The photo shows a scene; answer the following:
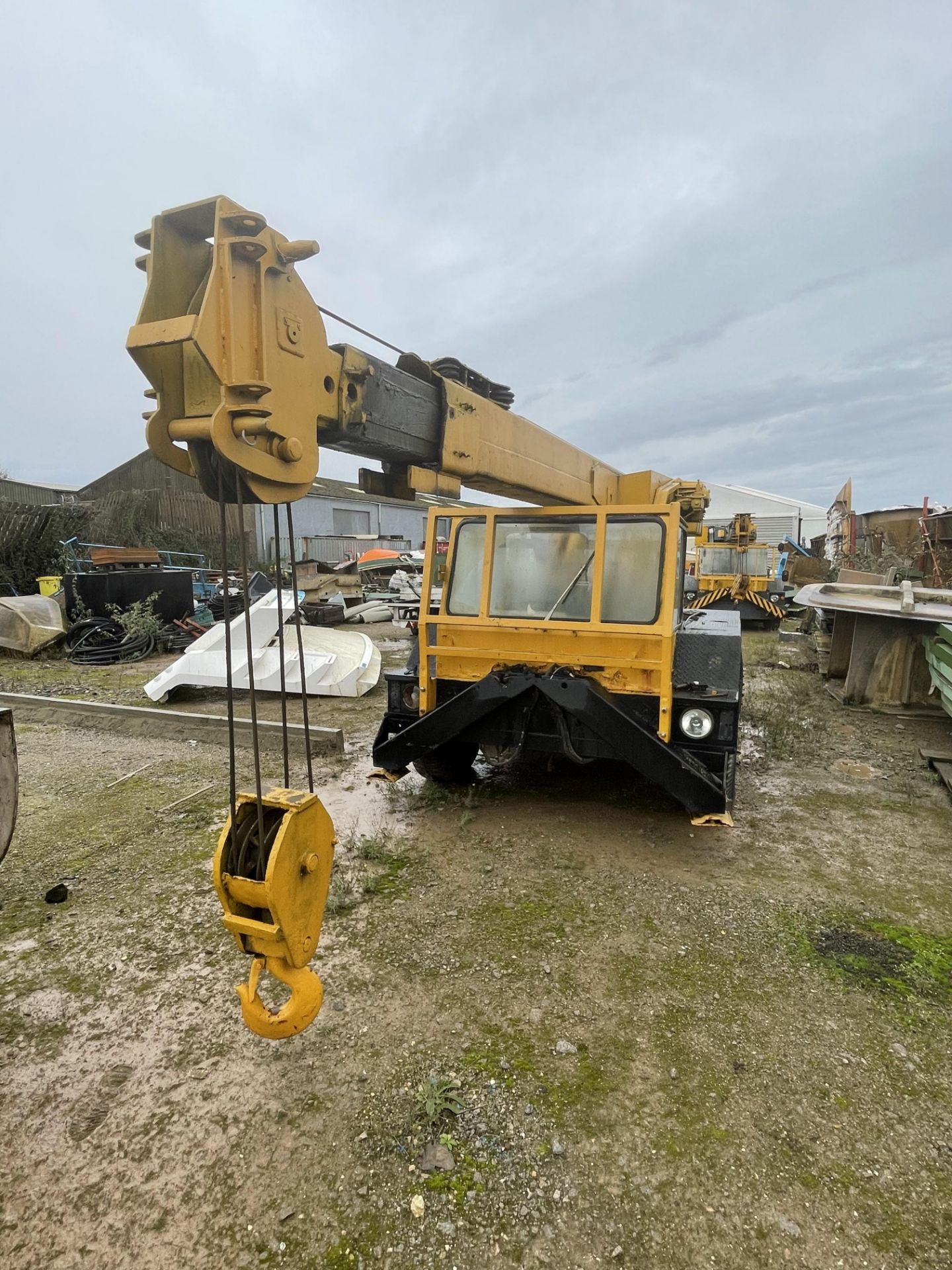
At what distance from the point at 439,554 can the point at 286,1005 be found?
3.19 meters

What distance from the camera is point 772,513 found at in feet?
121

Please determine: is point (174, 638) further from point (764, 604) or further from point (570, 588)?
point (764, 604)

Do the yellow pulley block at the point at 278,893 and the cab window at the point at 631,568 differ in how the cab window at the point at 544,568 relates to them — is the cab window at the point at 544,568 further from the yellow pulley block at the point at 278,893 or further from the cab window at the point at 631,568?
the yellow pulley block at the point at 278,893

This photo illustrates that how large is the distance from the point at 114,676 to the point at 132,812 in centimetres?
573

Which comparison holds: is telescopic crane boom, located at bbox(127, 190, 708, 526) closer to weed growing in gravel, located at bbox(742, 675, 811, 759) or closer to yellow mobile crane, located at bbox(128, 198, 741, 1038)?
yellow mobile crane, located at bbox(128, 198, 741, 1038)

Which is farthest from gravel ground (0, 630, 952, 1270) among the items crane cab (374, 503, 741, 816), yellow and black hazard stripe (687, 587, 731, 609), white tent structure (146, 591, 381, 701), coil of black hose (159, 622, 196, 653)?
yellow and black hazard stripe (687, 587, 731, 609)

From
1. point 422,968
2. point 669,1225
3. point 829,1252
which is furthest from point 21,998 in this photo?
point 829,1252

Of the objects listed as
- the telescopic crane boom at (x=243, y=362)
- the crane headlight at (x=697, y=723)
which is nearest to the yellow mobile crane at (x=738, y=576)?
the crane headlight at (x=697, y=723)

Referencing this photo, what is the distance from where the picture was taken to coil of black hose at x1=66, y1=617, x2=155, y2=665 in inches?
416

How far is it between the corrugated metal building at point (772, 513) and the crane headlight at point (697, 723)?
31.6 m

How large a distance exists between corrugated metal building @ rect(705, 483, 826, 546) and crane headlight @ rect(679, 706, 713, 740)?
3160 cm

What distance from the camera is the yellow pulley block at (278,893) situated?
5.85 feet

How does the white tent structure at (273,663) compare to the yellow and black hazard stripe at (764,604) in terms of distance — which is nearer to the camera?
the white tent structure at (273,663)

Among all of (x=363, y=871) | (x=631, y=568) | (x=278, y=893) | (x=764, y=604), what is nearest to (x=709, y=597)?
(x=764, y=604)
